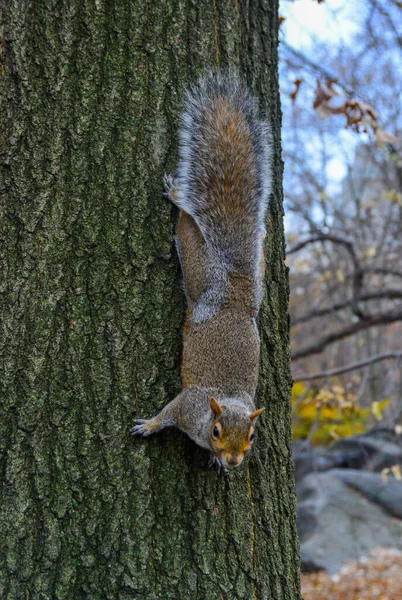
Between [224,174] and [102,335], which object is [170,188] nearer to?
[224,174]

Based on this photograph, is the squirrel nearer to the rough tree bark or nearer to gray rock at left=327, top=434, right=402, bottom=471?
the rough tree bark

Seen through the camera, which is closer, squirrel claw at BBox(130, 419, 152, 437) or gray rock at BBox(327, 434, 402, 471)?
squirrel claw at BBox(130, 419, 152, 437)

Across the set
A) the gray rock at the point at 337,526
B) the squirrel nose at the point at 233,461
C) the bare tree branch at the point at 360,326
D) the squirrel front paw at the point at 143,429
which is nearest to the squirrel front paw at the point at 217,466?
the squirrel nose at the point at 233,461

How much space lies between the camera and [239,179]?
2.31m

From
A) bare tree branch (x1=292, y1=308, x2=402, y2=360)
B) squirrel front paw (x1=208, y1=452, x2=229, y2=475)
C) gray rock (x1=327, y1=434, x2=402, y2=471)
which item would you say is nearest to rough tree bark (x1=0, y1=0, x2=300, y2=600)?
squirrel front paw (x1=208, y1=452, x2=229, y2=475)

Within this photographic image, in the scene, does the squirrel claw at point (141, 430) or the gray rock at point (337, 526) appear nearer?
the squirrel claw at point (141, 430)

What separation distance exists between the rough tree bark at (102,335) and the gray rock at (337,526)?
5211 mm

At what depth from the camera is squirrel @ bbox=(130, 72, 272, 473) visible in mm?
2051

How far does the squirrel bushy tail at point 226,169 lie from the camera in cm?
217

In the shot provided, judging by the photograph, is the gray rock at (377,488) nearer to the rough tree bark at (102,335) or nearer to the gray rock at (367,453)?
the gray rock at (367,453)

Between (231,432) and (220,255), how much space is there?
2.08 feet

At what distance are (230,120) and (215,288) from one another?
0.61 meters

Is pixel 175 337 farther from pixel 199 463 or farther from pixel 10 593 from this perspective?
pixel 10 593

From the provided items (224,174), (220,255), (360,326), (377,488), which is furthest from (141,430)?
(377,488)
